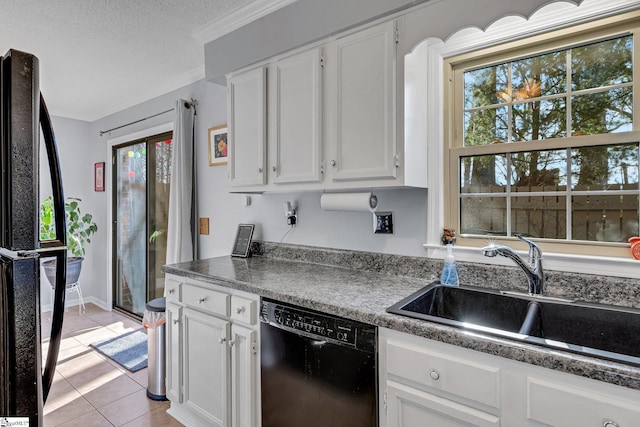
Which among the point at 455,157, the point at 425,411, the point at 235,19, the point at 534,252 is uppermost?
the point at 235,19

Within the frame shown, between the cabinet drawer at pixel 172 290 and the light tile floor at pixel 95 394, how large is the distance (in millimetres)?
773

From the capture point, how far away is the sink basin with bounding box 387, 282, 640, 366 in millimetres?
1203

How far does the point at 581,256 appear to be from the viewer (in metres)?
1.43

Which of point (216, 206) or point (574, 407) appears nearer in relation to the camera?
point (574, 407)

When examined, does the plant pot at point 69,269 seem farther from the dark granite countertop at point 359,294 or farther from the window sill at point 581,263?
the window sill at point 581,263

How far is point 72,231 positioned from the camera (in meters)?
4.08

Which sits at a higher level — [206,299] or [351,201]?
[351,201]

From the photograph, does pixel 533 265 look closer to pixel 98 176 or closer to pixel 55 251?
pixel 55 251

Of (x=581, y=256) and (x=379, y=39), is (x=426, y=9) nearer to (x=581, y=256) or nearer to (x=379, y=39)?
(x=379, y=39)

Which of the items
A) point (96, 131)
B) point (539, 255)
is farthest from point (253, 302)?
point (96, 131)

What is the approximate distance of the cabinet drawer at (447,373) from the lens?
3.39ft

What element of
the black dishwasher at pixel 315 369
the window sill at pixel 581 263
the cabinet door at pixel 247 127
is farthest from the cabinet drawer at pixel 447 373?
the cabinet door at pixel 247 127

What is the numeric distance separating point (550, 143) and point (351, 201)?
949mm

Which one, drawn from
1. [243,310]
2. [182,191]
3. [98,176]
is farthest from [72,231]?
[243,310]
